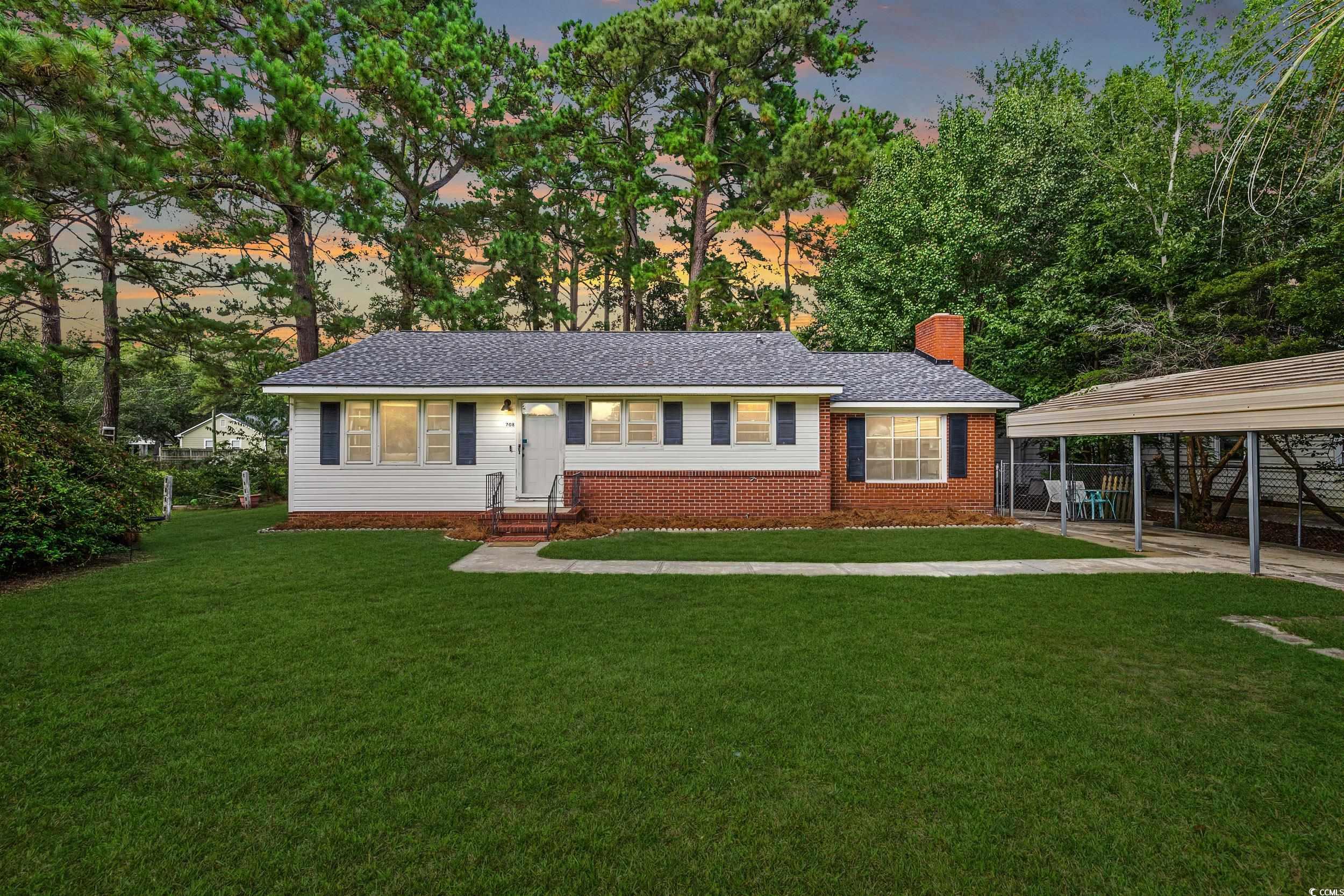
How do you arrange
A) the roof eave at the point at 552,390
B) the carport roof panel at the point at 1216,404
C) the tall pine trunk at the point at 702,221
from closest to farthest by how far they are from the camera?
1. the carport roof panel at the point at 1216,404
2. the roof eave at the point at 552,390
3. the tall pine trunk at the point at 702,221

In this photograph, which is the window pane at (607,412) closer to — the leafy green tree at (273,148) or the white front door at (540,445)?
the white front door at (540,445)

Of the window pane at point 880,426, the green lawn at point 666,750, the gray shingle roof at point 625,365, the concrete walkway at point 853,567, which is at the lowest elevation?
the green lawn at point 666,750

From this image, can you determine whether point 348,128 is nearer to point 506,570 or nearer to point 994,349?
point 506,570

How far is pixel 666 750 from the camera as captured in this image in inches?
134

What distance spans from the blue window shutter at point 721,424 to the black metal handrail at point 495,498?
4879 millimetres

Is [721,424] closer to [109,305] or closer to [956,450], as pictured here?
[956,450]

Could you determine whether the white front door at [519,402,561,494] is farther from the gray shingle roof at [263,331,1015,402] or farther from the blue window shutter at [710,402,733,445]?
the blue window shutter at [710,402,733,445]

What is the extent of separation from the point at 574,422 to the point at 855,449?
6.90 m

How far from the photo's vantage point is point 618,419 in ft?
45.1

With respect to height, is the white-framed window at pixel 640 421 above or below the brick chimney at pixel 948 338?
below

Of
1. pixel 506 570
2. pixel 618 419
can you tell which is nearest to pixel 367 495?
pixel 618 419

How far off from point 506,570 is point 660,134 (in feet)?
75.2

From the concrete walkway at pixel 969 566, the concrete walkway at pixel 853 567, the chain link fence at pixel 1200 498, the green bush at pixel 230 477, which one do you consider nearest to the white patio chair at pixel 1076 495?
the chain link fence at pixel 1200 498

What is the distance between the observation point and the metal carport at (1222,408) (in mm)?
7012
